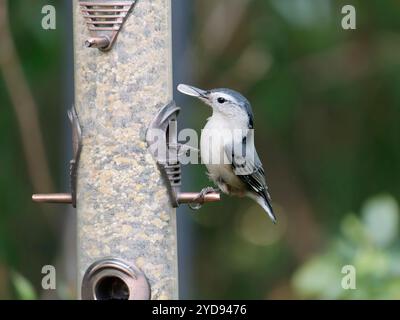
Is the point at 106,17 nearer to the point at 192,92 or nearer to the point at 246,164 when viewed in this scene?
the point at 192,92

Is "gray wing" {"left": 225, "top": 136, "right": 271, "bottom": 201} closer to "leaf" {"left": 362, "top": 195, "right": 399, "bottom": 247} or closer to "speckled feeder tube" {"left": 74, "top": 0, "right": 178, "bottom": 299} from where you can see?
"speckled feeder tube" {"left": 74, "top": 0, "right": 178, "bottom": 299}

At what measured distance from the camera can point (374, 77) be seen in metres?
8.41

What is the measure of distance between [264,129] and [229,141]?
2.82m

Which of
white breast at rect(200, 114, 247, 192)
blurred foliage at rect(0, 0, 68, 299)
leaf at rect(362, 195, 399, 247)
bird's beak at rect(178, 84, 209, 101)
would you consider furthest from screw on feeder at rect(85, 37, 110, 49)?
blurred foliage at rect(0, 0, 68, 299)

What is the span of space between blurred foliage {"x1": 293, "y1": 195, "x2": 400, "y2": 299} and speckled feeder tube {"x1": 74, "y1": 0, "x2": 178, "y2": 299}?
114cm

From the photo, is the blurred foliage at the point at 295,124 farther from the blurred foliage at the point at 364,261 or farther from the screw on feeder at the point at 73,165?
the screw on feeder at the point at 73,165

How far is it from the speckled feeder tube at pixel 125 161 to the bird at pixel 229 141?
1.60 ft

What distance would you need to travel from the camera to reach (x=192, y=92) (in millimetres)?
5562

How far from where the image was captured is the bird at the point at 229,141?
223 inches

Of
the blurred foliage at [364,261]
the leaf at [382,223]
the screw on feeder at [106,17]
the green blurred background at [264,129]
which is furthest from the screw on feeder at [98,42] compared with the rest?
the green blurred background at [264,129]

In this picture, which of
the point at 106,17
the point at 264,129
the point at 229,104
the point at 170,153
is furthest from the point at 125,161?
the point at 264,129

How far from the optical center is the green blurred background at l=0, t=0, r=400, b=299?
784 centimetres
